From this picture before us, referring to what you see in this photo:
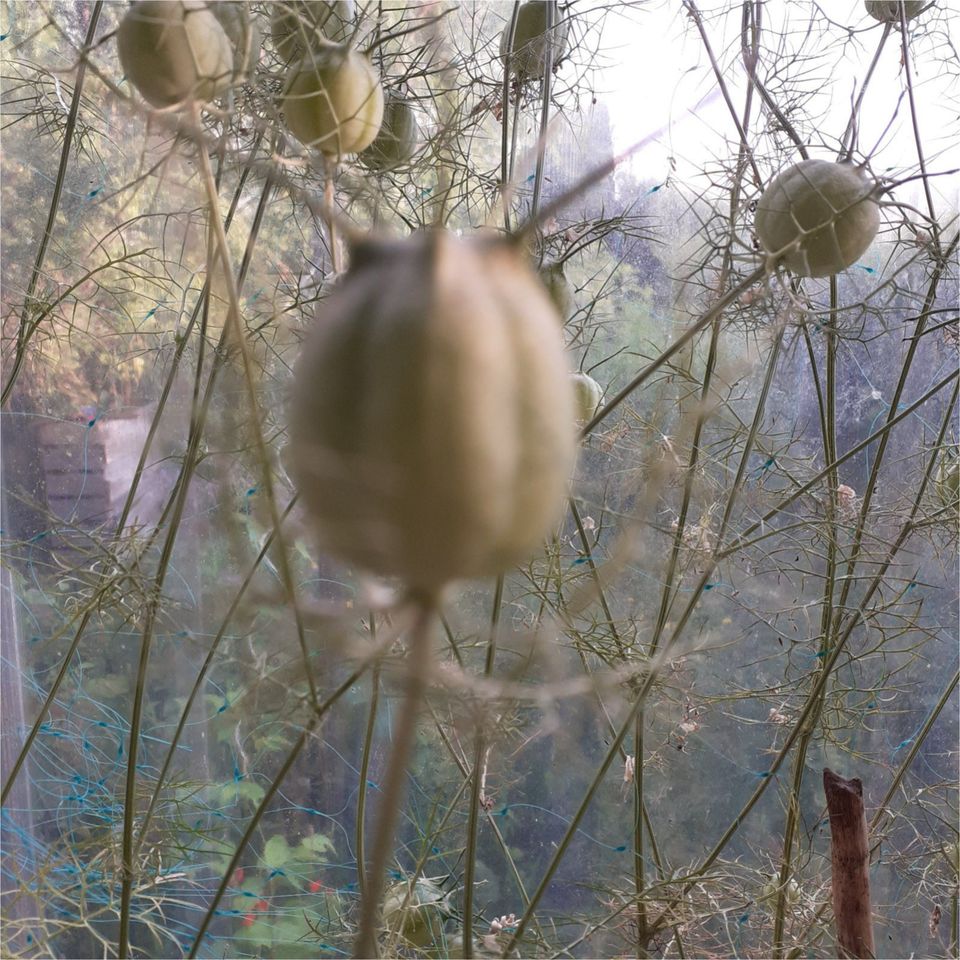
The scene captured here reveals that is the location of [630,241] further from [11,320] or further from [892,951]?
[892,951]

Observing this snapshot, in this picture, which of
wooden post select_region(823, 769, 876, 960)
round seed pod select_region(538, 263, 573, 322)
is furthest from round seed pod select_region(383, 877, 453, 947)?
round seed pod select_region(538, 263, 573, 322)

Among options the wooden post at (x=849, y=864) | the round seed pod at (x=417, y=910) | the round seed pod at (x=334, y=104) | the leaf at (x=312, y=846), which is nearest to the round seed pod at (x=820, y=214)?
the round seed pod at (x=334, y=104)

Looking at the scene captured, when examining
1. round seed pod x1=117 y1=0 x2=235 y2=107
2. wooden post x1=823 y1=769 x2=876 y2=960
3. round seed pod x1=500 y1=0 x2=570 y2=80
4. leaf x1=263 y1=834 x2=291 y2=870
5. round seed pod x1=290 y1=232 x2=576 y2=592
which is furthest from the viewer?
leaf x1=263 y1=834 x2=291 y2=870

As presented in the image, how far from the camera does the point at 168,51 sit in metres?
0.26

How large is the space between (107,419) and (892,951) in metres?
1.17

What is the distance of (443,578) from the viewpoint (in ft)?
0.50

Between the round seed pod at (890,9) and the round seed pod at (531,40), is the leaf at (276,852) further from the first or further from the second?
the round seed pod at (890,9)

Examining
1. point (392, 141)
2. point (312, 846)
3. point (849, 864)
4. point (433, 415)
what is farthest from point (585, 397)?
point (312, 846)

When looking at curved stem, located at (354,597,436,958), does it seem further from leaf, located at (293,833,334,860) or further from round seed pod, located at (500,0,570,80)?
leaf, located at (293,833,334,860)

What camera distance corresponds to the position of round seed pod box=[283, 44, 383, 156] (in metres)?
0.27

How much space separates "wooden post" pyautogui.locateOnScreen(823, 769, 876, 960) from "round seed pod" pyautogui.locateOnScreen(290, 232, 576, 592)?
0.41m

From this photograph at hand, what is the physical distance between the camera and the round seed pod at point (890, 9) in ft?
2.08

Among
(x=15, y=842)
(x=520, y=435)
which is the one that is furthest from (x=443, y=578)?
(x=15, y=842)

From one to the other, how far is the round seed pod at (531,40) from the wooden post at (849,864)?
491 millimetres
